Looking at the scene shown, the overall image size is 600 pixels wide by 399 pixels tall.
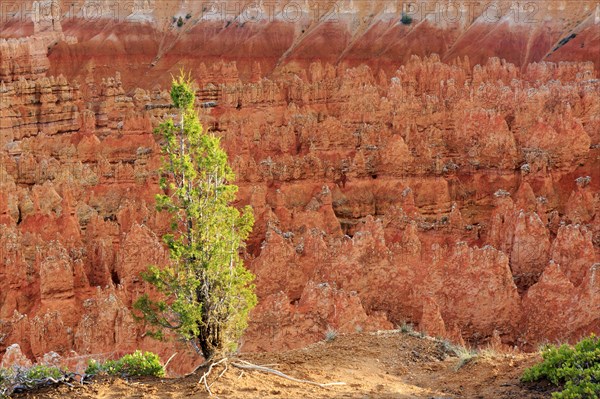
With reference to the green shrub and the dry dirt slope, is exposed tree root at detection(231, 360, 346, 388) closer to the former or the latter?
the dry dirt slope

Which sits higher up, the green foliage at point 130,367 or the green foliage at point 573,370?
the green foliage at point 573,370

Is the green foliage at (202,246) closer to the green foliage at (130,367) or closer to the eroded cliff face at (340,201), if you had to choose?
the green foliage at (130,367)

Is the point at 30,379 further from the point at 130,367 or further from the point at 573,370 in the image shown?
the point at 573,370

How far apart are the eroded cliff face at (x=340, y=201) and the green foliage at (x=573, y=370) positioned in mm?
10913

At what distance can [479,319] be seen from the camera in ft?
86.0

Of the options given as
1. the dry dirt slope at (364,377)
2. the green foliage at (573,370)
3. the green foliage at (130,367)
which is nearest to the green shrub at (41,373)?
the dry dirt slope at (364,377)

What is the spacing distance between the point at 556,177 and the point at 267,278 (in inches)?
659

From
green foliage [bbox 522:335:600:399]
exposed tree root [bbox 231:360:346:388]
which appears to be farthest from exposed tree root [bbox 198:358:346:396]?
green foliage [bbox 522:335:600:399]

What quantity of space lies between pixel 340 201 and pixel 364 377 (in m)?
27.0

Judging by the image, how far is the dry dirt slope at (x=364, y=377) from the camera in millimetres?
11672

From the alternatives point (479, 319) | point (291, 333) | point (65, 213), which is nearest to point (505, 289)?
point (479, 319)

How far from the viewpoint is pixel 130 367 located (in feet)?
41.9

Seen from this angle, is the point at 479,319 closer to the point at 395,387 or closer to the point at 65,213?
the point at 395,387

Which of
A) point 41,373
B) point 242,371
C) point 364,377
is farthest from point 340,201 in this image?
point 41,373
